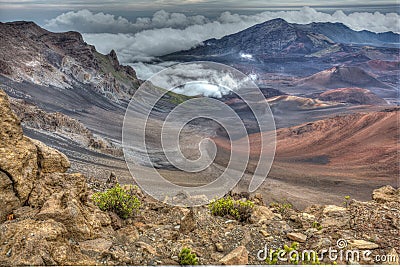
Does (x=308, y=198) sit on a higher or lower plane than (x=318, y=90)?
lower

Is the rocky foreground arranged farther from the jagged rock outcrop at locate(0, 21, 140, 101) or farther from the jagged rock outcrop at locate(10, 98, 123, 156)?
the jagged rock outcrop at locate(0, 21, 140, 101)

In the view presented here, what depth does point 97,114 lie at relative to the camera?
86.3 meters

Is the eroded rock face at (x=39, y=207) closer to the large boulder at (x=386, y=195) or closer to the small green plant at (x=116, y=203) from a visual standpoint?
the small green plant at (x=116, y=203)

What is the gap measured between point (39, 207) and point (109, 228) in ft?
4.33

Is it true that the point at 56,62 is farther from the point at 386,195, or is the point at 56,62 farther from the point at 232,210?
the point at 232,210

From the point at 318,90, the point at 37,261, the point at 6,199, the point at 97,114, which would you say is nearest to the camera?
the point at 37,261

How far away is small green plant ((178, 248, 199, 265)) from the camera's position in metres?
5.80

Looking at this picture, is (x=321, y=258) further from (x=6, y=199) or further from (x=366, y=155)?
(x=366, y=155)

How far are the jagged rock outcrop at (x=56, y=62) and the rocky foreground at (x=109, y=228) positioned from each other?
251 ft

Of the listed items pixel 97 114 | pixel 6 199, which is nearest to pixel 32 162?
pixel 6 199

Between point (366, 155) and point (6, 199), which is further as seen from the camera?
point (366, 155)

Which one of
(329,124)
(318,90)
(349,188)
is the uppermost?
(318,90)

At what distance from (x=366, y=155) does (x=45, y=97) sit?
69862mm

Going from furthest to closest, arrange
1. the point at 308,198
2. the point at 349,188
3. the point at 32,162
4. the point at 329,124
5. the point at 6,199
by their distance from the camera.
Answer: the point at 329,124
the point at 349,188
the point at 308,198
the point at 32,162
the point at 6,199
